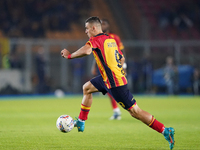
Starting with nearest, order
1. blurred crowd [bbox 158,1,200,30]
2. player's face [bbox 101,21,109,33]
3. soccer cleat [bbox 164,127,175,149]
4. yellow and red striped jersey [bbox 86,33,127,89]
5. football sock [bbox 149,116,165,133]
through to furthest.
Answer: soccer cleat [bbox 164,127,175,149] < football sock [bbox 149,116,165,133] < yellow and red striped jersey [bbox 86,33,127,89] < player's face [bbox 101,21,109,33] < blurred crowd [bbox 158,1,200,30]

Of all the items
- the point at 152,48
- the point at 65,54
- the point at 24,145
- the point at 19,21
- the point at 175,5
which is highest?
the point at 175,5

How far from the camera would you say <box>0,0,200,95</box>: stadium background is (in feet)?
68.6

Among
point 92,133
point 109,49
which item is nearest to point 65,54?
point 109,49

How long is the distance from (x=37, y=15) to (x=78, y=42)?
4.21m

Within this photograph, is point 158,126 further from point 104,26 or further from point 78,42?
point 78,42

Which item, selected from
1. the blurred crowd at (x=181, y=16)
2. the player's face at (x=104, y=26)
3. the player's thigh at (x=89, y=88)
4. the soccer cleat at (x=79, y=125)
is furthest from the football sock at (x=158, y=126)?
the blurred crowd at (x=181, y=16)

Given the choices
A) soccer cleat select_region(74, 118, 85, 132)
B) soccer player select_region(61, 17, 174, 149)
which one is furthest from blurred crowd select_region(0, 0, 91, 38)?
soccer player select_region(61, 17, 174, 149)

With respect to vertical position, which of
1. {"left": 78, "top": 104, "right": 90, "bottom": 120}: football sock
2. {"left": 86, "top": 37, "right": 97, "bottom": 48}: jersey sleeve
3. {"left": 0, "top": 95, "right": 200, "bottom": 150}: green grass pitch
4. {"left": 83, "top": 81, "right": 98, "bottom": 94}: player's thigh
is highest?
{"left": 86, "top": 37, "right": 97, "bottom": 48}: jersey sleeve

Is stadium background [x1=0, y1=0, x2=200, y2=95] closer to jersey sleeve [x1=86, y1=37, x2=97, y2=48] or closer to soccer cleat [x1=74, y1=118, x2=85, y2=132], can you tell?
soccer cleat [x1=74, y1=118, x2=85, y2=132]

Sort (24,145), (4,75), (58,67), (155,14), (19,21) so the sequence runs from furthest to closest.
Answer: (155,14) < (19,21) < (58,67) < (4,75) < (24,145)

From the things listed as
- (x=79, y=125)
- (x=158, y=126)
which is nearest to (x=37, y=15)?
(x=79, y=125)

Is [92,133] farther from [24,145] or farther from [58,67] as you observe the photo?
[58,67]

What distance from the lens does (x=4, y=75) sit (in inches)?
790

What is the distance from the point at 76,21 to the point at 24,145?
20071mm
